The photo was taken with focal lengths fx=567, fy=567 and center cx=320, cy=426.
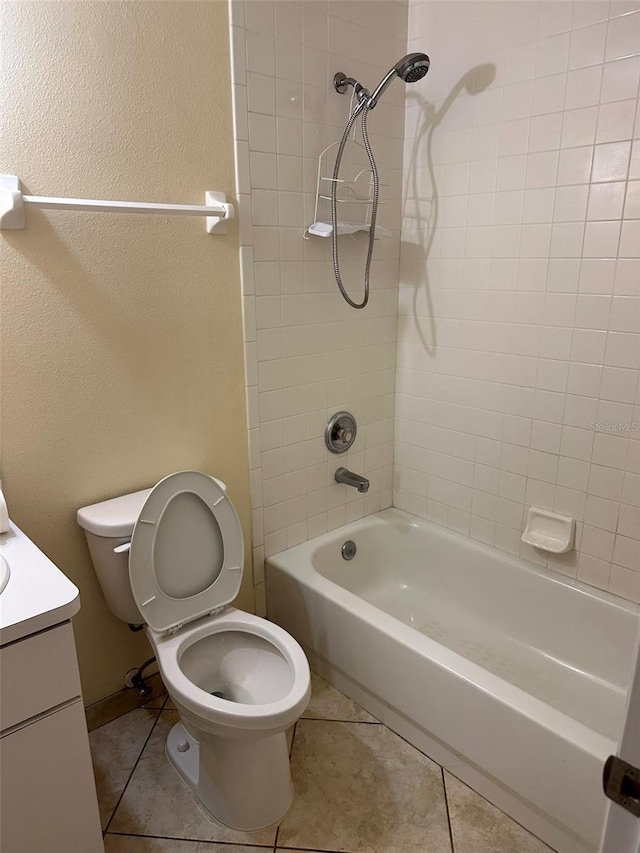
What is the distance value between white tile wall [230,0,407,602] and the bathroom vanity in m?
0.99

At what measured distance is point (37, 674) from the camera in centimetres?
108

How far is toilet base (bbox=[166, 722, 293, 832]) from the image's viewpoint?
1.49m

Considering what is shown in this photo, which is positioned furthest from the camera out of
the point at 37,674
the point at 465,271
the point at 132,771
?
the point at 465,271

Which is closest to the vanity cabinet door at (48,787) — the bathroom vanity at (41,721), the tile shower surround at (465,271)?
the bathroom vanity at (41,721)

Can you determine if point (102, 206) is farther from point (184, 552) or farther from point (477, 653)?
point (477, 653)

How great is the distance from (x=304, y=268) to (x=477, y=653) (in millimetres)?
1509

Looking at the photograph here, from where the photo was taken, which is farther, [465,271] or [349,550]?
[349,550]

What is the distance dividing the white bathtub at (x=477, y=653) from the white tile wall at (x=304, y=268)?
0.73ft

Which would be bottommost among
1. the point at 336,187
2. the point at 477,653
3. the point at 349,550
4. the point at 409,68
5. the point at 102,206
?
the point at 477,653

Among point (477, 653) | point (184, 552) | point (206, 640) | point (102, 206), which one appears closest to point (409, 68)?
point (102, 206)

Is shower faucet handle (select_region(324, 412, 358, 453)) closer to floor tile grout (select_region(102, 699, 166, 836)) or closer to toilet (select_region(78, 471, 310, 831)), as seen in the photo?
toilet (select_region(78, 471, 310, 831))

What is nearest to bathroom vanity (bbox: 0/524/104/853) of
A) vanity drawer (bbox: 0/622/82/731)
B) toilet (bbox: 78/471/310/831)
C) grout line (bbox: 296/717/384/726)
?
vanity drawer (bbox: 0/622/82/731)

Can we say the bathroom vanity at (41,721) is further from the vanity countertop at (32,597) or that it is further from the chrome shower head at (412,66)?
the chrome shower head at (412,66)

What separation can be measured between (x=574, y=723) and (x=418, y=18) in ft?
7.67
